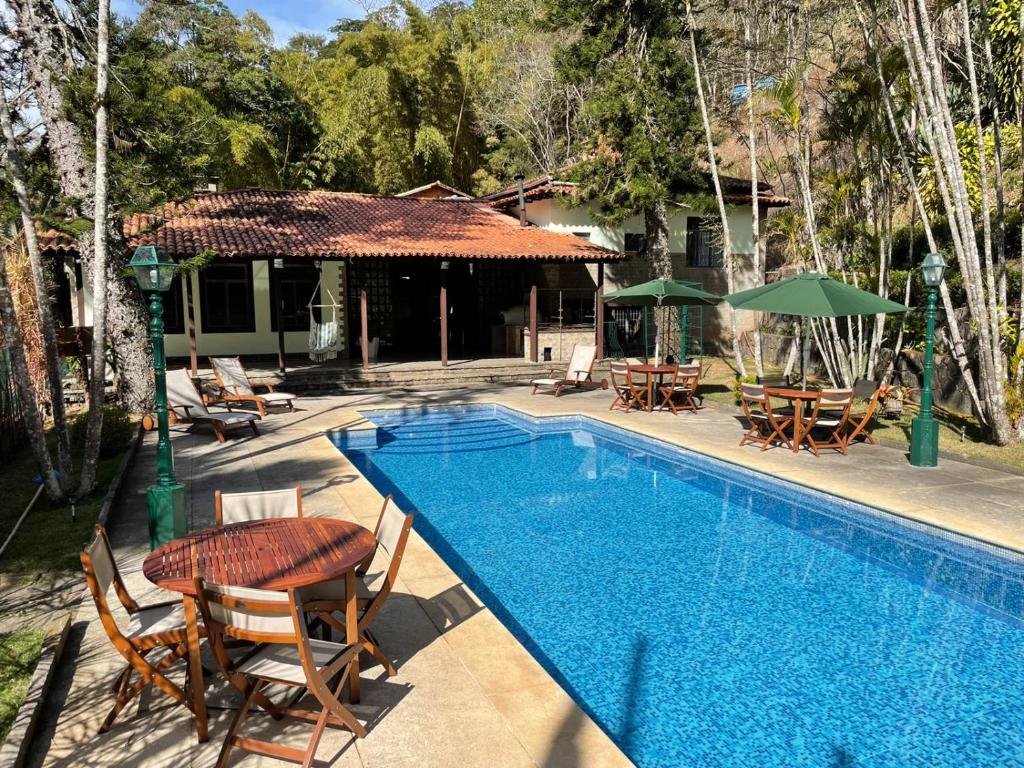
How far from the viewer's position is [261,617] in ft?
10.7

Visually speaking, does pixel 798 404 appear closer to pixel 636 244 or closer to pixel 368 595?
pixel 368 595

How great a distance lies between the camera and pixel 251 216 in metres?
18.6

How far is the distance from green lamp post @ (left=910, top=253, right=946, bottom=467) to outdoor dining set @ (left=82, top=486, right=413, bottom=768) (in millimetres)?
7298

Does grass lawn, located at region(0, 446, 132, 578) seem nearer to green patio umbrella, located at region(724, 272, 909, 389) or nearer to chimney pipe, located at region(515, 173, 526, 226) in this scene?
green patio umbrella, located at region(724, 272, 909, 389)

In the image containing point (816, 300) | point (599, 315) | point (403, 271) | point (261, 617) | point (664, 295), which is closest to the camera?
point (261, 617)

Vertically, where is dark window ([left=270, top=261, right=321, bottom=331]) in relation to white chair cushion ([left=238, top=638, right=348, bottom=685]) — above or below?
above

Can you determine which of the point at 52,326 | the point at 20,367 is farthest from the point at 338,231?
the point at 20,367

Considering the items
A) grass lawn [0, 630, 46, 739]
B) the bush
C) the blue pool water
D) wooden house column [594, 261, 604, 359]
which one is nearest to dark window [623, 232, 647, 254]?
wooden house column [594, 261, 604, 359]

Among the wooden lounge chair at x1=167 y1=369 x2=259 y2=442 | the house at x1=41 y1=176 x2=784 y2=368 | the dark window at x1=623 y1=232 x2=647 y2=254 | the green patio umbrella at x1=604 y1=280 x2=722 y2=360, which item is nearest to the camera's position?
the wooden lounge chair at x1=167 y1=369 x2=259 y2=442

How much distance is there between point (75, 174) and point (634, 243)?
14831 millimetres

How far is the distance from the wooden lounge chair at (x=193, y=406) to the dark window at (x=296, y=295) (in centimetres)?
870

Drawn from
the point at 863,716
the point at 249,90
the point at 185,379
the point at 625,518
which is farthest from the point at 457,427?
the point at 249,90

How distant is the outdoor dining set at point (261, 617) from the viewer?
10.6ft

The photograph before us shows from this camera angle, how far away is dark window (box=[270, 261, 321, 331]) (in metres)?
19.3
